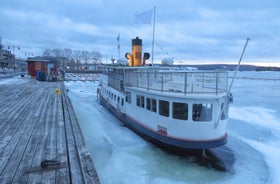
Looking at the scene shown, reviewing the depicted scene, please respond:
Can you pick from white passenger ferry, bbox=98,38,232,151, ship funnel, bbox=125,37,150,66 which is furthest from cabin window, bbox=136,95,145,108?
ship funnel, bbox=125,37,150,66

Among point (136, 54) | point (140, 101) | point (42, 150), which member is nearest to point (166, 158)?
point (140, 101)

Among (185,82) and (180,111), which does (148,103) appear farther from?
(185,82)

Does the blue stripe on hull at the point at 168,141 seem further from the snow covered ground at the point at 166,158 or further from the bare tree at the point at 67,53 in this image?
the bare tree at the point at 67,53

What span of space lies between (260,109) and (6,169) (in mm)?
22550

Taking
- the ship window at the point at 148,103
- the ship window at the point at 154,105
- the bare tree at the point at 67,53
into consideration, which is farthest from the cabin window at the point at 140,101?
the bare tree at the point at 67,53

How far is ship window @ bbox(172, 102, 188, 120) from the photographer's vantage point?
984 centimetres

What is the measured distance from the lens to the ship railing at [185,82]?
34.2 feet

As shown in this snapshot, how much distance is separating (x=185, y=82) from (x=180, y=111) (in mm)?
1310

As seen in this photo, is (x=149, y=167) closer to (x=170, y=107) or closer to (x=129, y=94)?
(x=170, y=107)

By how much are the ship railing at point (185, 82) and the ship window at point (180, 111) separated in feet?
2.12

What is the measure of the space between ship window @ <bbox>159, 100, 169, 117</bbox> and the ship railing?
606mm

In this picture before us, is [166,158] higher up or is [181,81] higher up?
[181,81]

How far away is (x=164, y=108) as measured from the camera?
10.5 metres

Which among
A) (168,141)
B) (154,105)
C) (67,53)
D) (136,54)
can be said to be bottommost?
(168,141)
